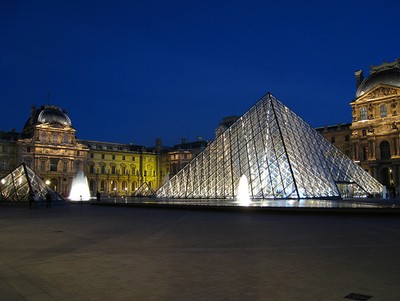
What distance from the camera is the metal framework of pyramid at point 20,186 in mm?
26188

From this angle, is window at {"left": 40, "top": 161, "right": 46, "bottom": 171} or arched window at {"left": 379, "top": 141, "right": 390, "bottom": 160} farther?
window at {"left": 40, "top": 161, "right": 46, "bottom": 171}

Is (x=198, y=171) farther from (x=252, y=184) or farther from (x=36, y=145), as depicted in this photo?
(x=36, y=145)

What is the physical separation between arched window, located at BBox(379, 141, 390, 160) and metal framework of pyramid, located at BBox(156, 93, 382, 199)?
20.2 m

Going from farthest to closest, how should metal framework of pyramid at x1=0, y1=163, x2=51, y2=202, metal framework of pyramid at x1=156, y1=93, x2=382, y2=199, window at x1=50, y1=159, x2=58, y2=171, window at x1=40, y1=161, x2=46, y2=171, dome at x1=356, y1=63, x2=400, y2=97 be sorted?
window at x1=50, y1=159, x2=58, y2=171
window at x1=40, y1=161, x2=46, y2=171
dome at x1=356, y1=63, x2=400, y2=97
metal framework of pyramid at x1=0, y1=163, x2=51, y2=202
metal framework of pyramid at x1=156, y1=93, x2=382, y2=199

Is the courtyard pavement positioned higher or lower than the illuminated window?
lower

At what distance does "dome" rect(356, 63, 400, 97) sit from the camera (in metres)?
48.3

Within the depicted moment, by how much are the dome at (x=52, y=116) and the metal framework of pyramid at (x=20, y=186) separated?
122 feet

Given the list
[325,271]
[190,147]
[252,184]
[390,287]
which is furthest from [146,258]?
[190,147]

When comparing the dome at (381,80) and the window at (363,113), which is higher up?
the dome at (381,80)

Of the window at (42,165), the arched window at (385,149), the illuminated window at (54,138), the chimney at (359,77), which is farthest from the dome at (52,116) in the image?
the arched window at (385,149)

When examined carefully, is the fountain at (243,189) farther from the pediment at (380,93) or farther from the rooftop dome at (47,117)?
the rooftop dome at (47,117)

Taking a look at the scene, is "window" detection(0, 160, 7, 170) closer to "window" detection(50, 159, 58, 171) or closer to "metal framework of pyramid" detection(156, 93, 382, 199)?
"window" detection(50, 159, 58, 171)

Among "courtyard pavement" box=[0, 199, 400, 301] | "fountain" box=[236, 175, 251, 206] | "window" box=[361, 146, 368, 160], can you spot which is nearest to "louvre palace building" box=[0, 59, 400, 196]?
"window" box=[361, 146, 368, 160]

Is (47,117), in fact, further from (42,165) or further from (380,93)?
(380,93)
